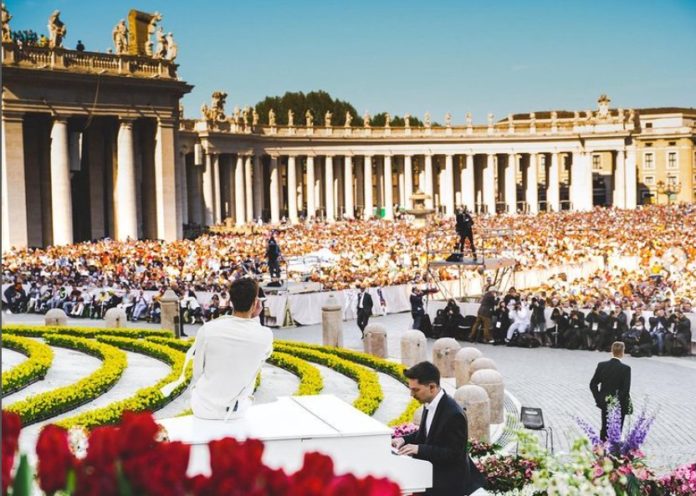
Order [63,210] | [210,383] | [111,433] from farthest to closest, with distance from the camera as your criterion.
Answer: [63,210] < [210,383] < [111,433]

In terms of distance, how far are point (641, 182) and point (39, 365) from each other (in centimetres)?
14056

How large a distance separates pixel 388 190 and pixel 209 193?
105 ft

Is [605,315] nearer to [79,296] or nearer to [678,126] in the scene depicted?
[79,296]

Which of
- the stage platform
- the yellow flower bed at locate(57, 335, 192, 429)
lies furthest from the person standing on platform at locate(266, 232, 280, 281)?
the yellow flower bed at locate(57, 335, 192, 429)

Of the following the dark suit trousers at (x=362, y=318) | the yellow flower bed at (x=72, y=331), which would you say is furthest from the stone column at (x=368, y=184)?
the yellow flower bed at (x=72, y=331)

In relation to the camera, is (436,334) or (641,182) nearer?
(436,334)

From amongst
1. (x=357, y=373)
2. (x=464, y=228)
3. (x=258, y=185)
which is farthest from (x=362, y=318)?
(x=258, y=185)

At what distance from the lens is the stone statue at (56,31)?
56094mm

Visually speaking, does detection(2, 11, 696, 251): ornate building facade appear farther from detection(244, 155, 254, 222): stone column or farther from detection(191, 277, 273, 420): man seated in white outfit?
detection(191, 277, 273, 420): man seated in white outfit

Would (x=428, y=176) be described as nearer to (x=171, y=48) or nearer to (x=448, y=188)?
(x=448, y=188)

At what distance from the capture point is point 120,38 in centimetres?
5975

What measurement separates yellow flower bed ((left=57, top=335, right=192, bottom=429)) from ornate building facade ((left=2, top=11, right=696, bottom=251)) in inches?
652

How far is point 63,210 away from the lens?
5703 cm

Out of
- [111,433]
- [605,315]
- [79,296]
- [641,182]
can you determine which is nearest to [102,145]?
[79,296]
